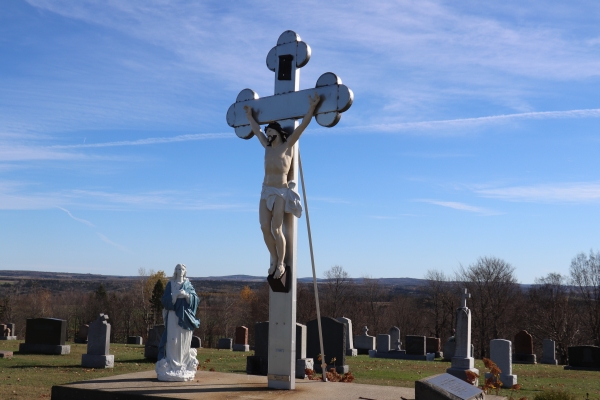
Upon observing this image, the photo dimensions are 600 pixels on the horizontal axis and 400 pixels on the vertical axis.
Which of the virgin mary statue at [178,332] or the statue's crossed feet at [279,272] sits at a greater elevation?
the statue's crossed feet at [279,272]

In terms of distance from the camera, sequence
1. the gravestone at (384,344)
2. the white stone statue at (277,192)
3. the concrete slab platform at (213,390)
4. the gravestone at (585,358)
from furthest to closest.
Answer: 1. the gravestone at (384,344)
2. the gravestone at (585,358)
3. the white stone statue at (277,192)
4. the concrete slab platform at (213,390)

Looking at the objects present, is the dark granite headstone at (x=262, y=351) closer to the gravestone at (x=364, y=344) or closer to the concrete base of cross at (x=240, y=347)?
the concrete base of cross at (x=240, y=347)

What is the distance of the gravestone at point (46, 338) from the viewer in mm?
20500

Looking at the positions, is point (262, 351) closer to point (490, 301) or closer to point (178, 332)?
point (178, 332)

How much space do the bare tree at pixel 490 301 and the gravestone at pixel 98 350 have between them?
111 feet

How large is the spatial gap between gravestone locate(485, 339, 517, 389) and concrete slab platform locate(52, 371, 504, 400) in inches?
366

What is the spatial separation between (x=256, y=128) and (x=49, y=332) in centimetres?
1545

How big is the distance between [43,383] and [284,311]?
815 centimetres

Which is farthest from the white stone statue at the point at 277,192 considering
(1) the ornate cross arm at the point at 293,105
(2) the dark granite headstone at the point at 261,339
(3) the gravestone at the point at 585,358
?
(3) the gravestone at the point at 585,358

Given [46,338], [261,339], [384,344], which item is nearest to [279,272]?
[261,339]

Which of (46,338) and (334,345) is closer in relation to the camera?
(334,345)

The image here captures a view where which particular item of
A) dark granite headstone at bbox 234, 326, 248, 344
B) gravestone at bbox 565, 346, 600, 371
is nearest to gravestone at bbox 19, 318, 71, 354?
dark granite headstone at bbox 234, 326, 248, 344

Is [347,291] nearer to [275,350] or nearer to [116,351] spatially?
[116,351]

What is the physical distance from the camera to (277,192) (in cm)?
803
